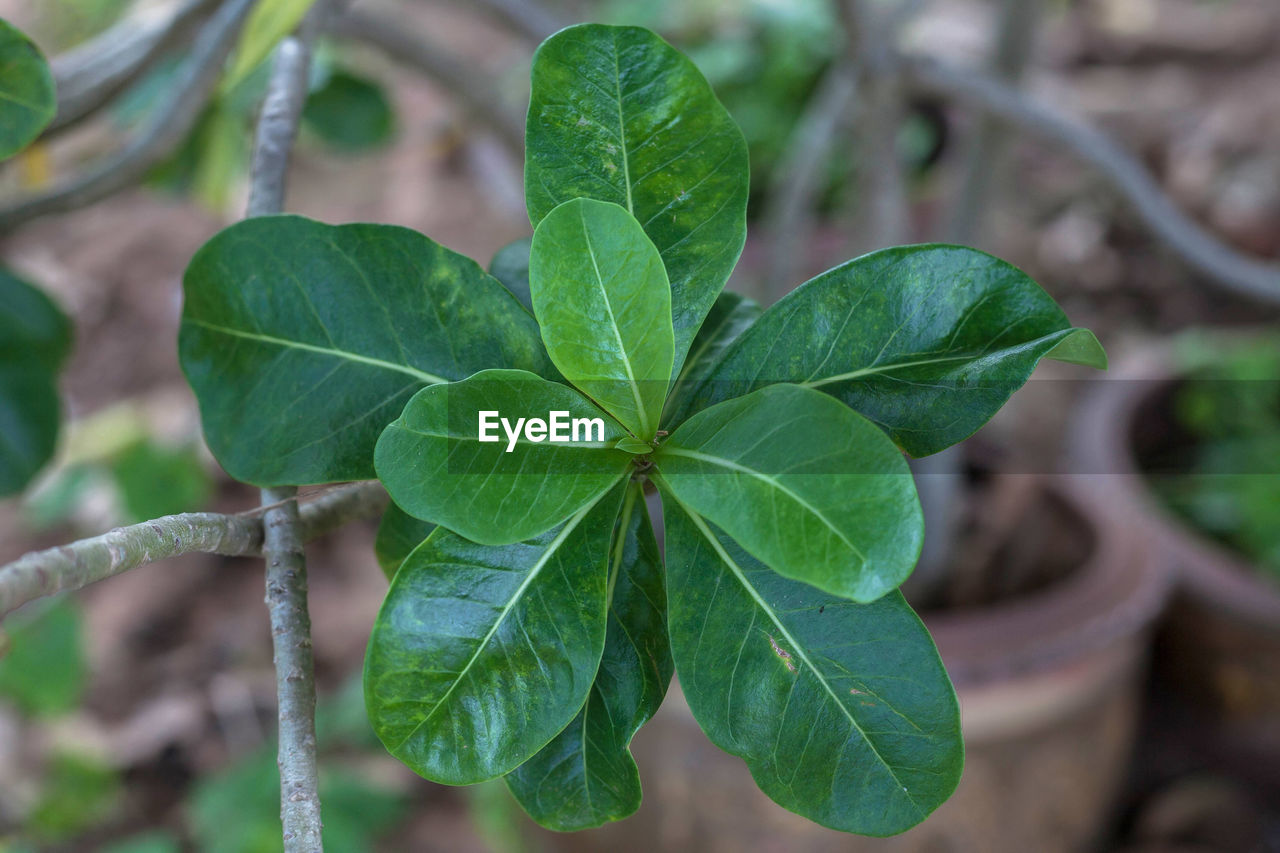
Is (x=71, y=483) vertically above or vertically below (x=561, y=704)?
above

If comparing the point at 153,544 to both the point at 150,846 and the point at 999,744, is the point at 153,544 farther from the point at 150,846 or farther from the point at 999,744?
the point at 150,846

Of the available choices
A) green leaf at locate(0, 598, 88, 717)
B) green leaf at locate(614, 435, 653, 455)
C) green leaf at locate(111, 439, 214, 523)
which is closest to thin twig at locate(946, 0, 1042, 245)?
green leaf at locate(614, 435, 653, 455)

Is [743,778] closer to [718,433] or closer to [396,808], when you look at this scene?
[396,808]

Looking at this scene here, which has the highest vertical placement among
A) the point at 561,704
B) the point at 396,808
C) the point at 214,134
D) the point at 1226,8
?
the point at 1226,8

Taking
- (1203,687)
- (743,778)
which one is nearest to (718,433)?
(743,778)

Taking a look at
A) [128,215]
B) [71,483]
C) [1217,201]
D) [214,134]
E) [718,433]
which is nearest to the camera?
[718,433]

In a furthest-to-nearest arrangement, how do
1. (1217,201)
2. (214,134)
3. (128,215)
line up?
(128,215) → (1217,201) → (214,134)

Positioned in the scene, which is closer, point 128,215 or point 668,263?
point 668,263
